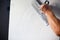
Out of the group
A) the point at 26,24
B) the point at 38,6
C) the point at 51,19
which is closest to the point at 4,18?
the point at 26,24

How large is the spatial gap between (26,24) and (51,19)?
24cm

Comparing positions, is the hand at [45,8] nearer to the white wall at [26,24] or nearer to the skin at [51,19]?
the skin at [51,19]

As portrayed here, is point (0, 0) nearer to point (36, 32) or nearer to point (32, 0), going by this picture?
point (32, 0)

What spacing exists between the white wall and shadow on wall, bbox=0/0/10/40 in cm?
18

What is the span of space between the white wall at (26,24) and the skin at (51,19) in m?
0.10

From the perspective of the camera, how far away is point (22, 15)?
1.03 meters

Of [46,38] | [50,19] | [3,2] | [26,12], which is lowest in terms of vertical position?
[46,38]

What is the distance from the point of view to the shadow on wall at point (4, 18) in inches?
47.1

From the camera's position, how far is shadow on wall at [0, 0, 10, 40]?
1197 mm

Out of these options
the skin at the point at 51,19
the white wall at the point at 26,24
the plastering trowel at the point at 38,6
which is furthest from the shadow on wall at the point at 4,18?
the skin at the point at 51,19

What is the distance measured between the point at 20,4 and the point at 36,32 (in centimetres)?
27

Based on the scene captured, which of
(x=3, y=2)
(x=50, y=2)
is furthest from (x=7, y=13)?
(x=50, y=2)

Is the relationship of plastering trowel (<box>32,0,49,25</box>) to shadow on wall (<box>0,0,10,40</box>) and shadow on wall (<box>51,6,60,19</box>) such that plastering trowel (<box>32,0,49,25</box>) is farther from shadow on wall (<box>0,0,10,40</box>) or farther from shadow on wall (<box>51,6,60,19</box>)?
shadow on wall (<box>0,0,10,40</box>)

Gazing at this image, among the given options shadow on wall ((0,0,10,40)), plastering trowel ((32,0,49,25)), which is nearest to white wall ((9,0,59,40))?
plastering trowel ((32,0,49,25))
